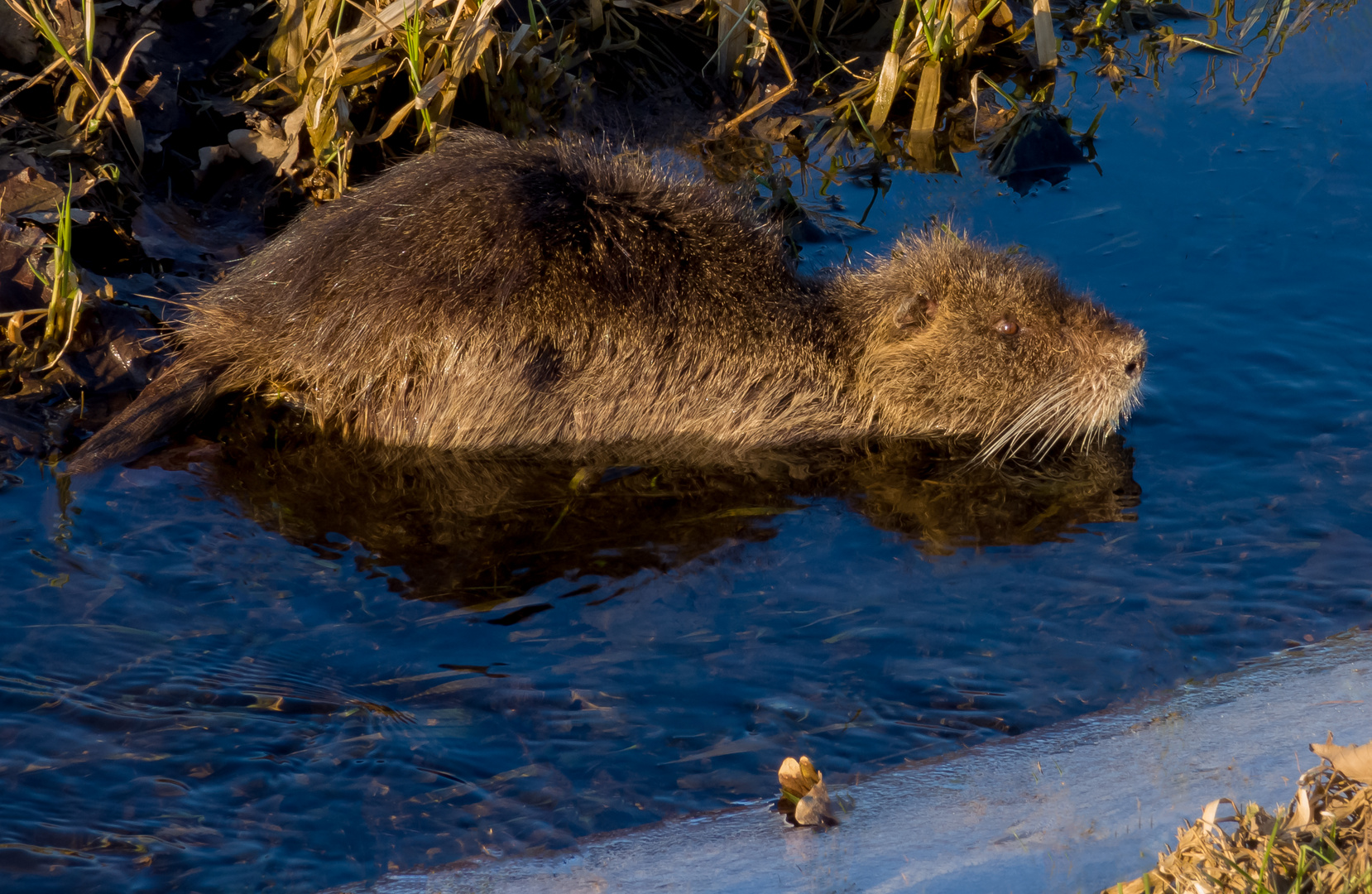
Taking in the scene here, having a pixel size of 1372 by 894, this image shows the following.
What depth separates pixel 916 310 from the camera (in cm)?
426

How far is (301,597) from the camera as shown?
3.16 m

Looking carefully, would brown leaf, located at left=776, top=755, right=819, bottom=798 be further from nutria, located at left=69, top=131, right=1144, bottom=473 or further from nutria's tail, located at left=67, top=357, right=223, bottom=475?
nutria's tail, located at left=67, top=357, right=223, bottom=475

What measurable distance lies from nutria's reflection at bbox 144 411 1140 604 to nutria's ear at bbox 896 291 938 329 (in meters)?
0.45

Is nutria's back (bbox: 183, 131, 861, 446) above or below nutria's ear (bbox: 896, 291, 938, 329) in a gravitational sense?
below

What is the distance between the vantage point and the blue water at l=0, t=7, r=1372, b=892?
2.54 m

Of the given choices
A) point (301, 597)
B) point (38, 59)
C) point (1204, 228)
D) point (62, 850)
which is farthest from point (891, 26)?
point (62, 850)

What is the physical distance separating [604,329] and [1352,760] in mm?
2270

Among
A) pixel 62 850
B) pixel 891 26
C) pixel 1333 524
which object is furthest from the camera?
pixel 891 26

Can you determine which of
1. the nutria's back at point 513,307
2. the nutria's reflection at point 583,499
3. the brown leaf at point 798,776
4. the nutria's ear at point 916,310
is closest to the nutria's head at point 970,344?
the nutria's ear at point 916,310

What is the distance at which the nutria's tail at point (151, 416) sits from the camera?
11.7ft

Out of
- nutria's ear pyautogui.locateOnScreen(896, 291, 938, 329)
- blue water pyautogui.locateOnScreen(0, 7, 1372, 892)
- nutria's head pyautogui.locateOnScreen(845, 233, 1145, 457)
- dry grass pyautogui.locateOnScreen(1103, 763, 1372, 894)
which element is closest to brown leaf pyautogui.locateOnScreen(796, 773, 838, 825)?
blue water pyautogui.locateOnScreen(0, 7, 1372, 892)

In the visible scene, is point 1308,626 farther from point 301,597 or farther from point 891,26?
point 891,26

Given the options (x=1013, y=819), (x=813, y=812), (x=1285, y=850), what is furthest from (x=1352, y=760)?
(x=813, y=812)

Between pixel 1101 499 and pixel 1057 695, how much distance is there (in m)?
1.02
